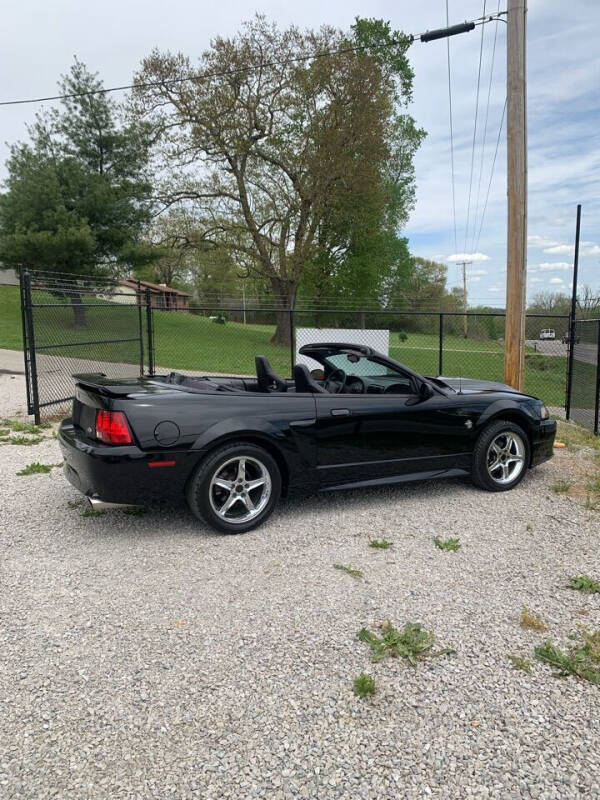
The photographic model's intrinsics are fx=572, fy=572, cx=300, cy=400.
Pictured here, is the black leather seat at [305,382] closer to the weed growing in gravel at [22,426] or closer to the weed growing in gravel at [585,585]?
the weed growing in gravel at [585,585]

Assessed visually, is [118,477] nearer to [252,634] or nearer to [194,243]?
[252,634]

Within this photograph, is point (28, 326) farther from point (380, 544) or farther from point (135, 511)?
point (380, 544)

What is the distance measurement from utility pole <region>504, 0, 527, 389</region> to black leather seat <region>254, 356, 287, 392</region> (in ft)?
14.1

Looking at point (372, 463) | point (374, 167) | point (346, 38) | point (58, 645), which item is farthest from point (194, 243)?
point (58, 645)

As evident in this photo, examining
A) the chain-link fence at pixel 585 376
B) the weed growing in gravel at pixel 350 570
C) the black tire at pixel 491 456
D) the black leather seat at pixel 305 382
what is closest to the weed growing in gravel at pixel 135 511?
the black leather seat at pixel 305 382

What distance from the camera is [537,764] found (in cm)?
206

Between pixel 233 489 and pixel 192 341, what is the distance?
911 inches

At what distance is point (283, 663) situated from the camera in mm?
2654

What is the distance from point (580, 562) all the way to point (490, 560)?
0.59 meters

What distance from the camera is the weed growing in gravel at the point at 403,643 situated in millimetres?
2715

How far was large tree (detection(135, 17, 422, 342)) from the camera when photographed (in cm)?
2338

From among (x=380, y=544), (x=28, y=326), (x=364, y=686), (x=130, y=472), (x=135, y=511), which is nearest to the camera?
(x=364, y=686)

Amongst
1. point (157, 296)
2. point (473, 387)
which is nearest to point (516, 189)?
point (473, 387)

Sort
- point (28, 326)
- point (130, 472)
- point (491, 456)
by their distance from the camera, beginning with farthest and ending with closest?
1. point (28, 326)
2. point (491, 456)
3. point (130, 472)
